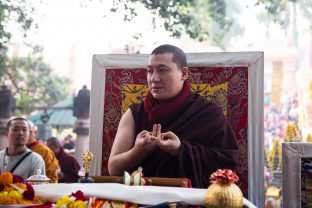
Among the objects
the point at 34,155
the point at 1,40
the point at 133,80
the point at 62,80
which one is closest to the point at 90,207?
the point at 133,80

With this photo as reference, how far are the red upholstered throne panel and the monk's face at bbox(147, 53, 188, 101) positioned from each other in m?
0.17

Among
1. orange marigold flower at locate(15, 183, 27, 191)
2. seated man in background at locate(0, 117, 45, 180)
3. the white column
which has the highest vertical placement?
the white column

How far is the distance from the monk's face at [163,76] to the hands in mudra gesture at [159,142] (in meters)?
0.25

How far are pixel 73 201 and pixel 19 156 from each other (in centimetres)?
188

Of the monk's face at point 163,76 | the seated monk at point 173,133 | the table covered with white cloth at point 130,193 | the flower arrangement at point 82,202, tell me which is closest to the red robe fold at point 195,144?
the seated monk at point 173,133

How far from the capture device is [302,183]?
297 centimetres

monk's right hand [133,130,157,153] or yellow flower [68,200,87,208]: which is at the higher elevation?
monk's right hand [133,130,157,153]

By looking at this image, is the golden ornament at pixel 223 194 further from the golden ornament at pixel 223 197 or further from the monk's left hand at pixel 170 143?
the monk's left hand at pixel 170 143

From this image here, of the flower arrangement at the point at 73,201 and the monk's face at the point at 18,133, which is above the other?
the monk's face at the point at 18,133

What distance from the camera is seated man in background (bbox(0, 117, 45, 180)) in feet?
13.0

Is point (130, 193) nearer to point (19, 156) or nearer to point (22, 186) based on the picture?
point (22, 186)

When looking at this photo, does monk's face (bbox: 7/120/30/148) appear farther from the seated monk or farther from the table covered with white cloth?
the table covered with white cloth

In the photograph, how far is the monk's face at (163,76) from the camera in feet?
10.5

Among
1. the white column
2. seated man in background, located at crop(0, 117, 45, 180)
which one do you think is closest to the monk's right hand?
seated man in background, located at crop(0, 117, 45, 180)
